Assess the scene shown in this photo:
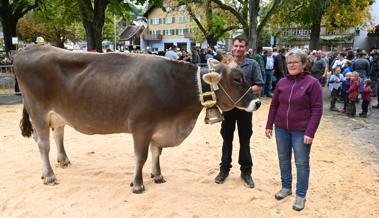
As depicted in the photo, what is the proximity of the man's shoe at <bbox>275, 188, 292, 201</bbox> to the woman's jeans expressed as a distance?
0.20m

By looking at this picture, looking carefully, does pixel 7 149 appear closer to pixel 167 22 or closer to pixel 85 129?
pixel 85 129

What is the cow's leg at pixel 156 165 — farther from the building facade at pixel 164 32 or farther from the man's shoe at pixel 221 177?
the building facade at pixel 164 32

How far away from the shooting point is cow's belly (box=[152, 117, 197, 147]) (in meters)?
4.63

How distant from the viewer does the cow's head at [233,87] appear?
4.48 m

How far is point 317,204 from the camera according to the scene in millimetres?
4531

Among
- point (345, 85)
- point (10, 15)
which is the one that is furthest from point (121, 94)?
point (10, 15)

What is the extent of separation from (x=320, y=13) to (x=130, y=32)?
6142cm

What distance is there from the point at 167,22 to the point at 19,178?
6770 cm

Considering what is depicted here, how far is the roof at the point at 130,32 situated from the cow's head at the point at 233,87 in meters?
72.8

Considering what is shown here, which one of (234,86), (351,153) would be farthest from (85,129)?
(351,153)

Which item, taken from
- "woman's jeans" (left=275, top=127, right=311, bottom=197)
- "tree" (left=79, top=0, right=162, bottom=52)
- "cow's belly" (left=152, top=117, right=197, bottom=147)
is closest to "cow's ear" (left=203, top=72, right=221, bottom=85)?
"cow's belly" (left=152, top=117, right=197, bottom=147)

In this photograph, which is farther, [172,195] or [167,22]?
[167,22]

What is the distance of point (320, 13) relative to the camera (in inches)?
798

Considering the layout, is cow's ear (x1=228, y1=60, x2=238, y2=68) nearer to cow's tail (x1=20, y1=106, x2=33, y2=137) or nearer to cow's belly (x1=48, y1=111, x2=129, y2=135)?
cow's belly (x1=48, y1=111, x2=129, y2=135)
